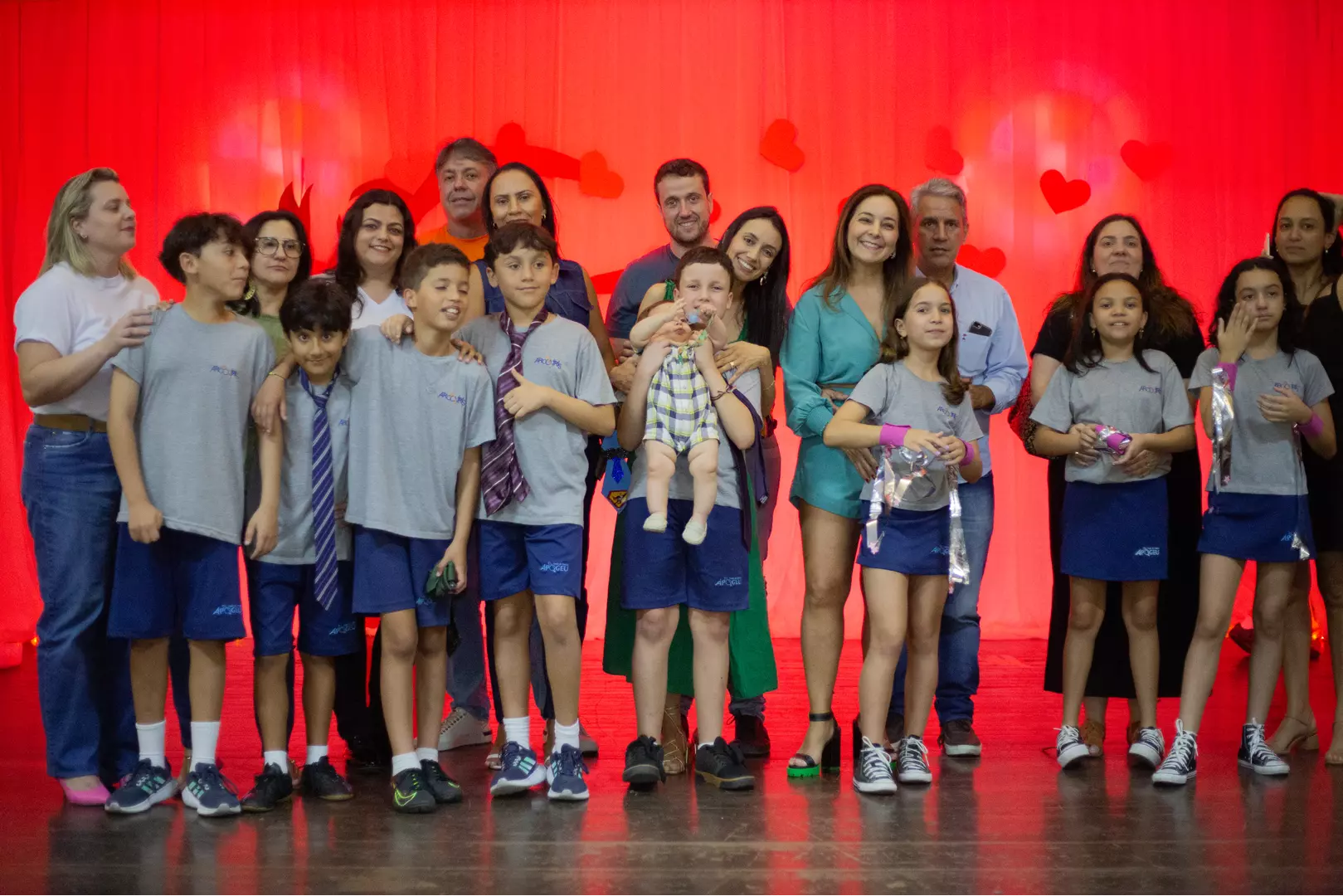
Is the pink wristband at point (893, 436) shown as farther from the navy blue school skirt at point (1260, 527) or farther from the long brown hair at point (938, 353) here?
the navy blue school skirt at point (1260, 527)

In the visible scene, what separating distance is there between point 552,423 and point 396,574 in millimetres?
513

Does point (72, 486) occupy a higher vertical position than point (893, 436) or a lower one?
lower

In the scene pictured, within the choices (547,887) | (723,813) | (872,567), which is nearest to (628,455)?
(872,567)

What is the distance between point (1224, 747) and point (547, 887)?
6.89 feet

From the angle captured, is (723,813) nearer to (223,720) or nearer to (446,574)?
(446,574)

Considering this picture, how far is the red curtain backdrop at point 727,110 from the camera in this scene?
598cm

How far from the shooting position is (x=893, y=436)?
3102 millimetres

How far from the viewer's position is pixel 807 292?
11.3ft

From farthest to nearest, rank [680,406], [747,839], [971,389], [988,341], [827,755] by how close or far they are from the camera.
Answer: [988,341] < [971,389] < [827,755] < [680,406] < [747,839]

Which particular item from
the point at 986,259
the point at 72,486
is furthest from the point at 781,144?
the point at 72,486

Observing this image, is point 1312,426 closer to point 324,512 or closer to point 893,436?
point 893,436

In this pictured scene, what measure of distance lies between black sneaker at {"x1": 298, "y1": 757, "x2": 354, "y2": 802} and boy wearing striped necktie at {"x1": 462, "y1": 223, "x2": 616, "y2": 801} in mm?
351

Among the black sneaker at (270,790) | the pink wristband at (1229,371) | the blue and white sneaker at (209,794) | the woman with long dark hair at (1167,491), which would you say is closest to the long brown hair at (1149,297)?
the woman with long dark hair at (1167,491)

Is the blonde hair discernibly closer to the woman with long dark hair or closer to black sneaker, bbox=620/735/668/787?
black sneaker, bbox=620/735/668/787
